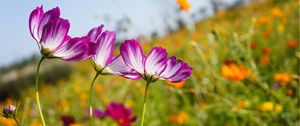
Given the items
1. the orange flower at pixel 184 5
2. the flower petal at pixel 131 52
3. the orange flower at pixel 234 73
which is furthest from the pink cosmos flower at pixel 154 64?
the orange flower at pixel 234 73

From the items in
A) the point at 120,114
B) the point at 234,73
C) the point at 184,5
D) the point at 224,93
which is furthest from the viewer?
the point at 224,93

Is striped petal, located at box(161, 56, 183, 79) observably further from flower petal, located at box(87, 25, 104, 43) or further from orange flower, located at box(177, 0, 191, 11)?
orange flower, located at box(177, 0, 191, 11)

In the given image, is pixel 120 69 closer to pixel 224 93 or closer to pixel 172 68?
pixel 172 68

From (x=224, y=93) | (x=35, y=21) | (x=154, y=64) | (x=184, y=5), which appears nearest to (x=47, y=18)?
(x=35, y=21)

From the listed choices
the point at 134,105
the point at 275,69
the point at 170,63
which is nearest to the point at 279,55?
the point at 275,69

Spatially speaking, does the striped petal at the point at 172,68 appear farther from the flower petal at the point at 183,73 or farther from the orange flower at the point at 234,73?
the orange flower at the point at 234,73

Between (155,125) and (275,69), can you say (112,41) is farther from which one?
(275,69)
